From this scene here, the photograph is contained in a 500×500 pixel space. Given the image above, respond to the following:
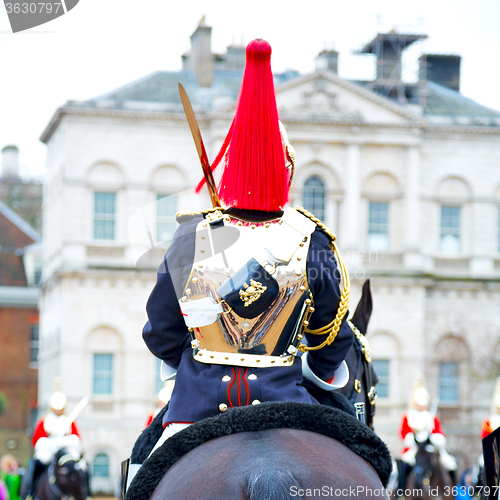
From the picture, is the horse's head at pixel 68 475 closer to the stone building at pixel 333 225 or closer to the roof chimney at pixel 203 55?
the stone building at pixel 333 225

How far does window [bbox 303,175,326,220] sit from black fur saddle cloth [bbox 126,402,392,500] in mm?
29884

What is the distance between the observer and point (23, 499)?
13836 mm

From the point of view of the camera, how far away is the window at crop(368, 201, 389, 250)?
1331 inches

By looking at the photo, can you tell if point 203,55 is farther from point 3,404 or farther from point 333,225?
point 3,404

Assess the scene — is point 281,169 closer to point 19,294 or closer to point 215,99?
point 215,99

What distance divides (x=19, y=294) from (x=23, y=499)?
28.3 metres

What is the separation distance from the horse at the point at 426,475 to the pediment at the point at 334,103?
1986 centimetres

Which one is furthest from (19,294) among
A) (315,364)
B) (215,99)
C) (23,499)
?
(315,364)

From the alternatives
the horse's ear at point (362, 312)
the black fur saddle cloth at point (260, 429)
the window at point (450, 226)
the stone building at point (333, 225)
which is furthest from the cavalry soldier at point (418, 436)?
the window at point (450, 226)

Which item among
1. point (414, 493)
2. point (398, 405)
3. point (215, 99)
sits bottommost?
point (398, 405)

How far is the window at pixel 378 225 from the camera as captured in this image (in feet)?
111

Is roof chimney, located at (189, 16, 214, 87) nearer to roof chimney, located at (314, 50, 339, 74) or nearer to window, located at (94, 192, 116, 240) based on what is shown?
roof chimney, located at (314, 50, 339, 74)

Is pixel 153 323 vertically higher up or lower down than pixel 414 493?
higher up

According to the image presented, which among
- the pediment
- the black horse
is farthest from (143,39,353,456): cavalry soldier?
the pediment
